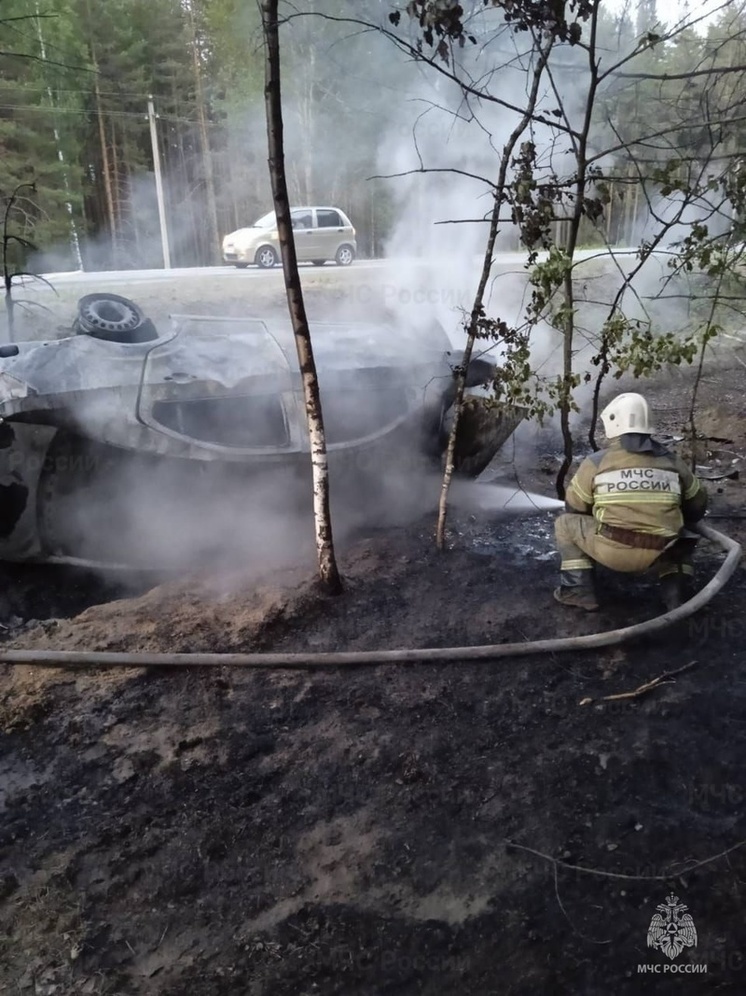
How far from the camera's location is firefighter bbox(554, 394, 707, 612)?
160 inches

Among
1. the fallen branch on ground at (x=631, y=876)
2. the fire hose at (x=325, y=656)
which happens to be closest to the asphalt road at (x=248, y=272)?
the fire hose at (x=325, y=656)

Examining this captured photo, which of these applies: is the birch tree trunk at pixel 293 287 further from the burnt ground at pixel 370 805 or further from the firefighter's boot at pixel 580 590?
the firefighter's boot at pixel 580 590

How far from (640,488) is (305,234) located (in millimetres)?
12239

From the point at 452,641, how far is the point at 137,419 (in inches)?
103

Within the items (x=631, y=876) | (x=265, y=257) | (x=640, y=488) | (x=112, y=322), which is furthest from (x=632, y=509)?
(x=265, y=257)

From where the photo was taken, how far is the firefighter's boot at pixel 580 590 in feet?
14.5

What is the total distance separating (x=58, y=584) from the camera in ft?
18.4

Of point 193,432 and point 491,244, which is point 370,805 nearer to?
point 193,432

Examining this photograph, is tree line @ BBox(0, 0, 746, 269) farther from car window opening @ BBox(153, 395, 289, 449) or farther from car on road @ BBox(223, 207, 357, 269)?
car window opening @ BBox(153, 395, 289, 449)

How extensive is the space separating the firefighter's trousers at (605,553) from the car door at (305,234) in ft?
38.1

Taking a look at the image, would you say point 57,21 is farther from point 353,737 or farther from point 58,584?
point 353,737

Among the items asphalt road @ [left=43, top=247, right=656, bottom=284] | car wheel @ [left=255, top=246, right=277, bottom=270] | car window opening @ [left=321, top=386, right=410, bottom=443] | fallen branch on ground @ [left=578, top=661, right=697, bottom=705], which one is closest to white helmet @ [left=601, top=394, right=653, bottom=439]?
fallen branch on ground @ [left=578, top=661, right=697, bottom=705]

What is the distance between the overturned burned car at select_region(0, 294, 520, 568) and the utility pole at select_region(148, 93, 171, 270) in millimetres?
12463

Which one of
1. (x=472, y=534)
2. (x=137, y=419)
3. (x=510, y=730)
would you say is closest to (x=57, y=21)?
(x=137, y=419)
